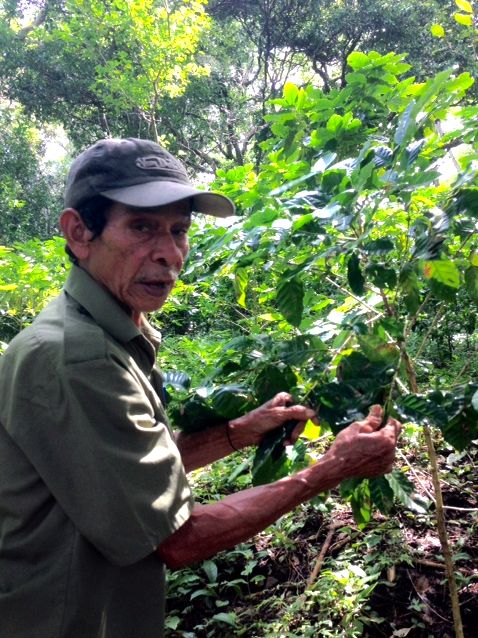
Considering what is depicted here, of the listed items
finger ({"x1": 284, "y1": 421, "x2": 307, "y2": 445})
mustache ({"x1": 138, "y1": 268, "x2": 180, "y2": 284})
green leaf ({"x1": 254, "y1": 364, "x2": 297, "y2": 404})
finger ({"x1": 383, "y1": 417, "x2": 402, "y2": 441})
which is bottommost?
finger ({"x1": 284, "y1": 421, "x2": 307, "y2": 445})

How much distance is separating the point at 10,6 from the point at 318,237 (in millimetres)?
12781

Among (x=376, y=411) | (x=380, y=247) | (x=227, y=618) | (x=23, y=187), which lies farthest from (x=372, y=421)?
(x=23, y=187)

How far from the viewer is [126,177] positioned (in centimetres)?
136

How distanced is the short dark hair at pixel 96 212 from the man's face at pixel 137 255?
14mm

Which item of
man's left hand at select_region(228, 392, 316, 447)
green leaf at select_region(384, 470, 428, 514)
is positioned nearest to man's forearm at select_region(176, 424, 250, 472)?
man's left hand at select_region(228, 392, 316, 447)

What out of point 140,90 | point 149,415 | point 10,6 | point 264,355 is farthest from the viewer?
point 10,6

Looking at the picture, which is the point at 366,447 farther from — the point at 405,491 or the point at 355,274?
the point at 355,274

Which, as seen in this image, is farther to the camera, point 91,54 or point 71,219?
point 91,54

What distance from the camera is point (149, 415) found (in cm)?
126

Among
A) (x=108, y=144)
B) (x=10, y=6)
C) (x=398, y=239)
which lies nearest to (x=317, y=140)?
(x=398, y=239)

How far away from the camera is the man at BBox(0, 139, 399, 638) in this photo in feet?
3.73

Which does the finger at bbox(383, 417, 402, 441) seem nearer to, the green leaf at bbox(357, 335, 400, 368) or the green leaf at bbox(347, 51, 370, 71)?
the green leaf at bbox(357, 335, 400, 368)

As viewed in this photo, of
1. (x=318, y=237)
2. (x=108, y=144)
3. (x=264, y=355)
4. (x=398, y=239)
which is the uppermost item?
(x=108, y=144)

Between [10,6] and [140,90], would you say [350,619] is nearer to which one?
[140,90]
